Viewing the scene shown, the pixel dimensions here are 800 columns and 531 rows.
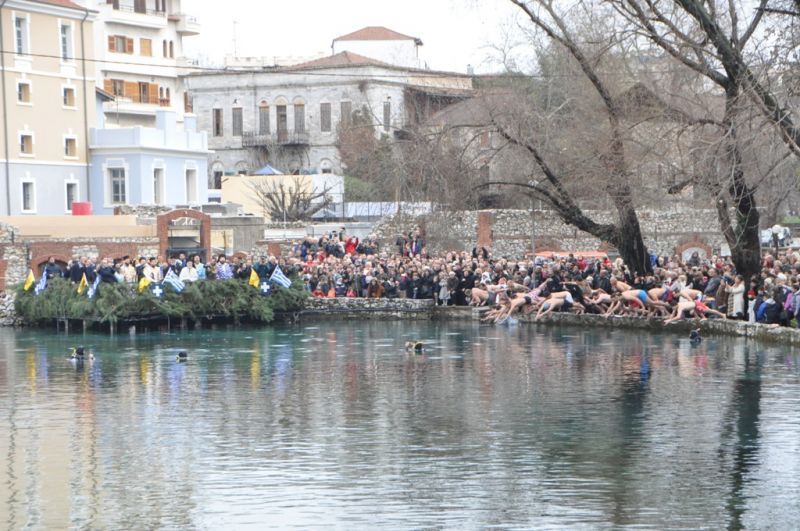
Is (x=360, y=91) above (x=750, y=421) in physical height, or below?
above

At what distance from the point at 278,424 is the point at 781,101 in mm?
13899

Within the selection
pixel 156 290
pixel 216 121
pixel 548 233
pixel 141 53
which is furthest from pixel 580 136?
pixel 216 121

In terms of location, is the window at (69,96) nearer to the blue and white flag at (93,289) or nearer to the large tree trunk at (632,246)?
the blue and white flag at (93,289)

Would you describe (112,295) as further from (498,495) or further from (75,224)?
(498,495)

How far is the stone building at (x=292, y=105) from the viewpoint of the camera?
95.5 meters

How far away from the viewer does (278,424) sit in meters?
21.9

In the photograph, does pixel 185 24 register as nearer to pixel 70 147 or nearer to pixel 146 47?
pixel 146 47

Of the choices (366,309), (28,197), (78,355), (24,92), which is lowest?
(78,355)

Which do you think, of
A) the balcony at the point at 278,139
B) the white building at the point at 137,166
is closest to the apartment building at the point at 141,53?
the balcony at the point at 278,139

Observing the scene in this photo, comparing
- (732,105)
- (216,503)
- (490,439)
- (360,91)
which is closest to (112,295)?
(732,105)

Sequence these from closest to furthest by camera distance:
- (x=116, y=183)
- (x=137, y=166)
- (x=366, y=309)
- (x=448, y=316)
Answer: (x=448, y=316) → (x=366, y=309) → (x=137, y=166) → (x=116, y=183)

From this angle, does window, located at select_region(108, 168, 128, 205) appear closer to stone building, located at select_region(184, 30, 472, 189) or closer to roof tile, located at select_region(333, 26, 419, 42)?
stone building, located at select_region(184, 30, 472, 189)

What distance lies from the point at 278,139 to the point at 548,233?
43.0 metres

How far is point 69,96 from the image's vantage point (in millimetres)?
68500
